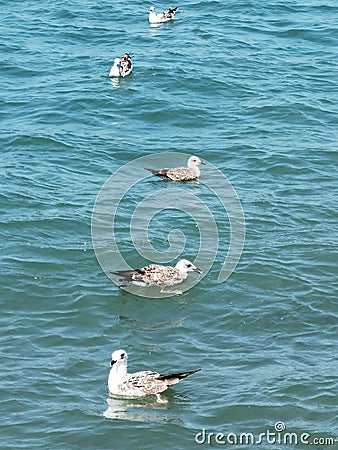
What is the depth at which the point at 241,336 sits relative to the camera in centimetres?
1281

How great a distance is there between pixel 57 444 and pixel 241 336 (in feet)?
10.8

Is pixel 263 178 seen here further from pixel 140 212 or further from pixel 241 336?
pixel 241 336

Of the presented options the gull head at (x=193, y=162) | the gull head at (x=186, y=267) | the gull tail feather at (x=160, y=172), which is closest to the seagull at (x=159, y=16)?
the gull tail feather at (x=160, y=172)

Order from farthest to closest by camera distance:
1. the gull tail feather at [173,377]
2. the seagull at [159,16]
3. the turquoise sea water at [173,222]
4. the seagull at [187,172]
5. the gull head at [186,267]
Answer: the seagull at [159,16]
the seagull at [187,172]
the gull head at [186,267]
the gull tail feather at [173,377]
the turquoise sea water at [173,222]

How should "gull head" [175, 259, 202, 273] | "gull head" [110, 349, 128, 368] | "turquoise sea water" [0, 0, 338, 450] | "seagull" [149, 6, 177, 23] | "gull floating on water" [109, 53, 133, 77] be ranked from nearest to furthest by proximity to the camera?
"turquoise sea water" [0, 0, 338, 450] → "gull head" [110, 349, 128, 368] → "gull head" [175, 259, 202, 273] → "gull floating on water" [109, 53, 133, 77] → "seagull" [149, 6, 177, 23]

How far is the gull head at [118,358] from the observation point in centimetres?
1148

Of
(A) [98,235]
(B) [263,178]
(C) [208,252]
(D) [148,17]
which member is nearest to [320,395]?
(C) [208,252]

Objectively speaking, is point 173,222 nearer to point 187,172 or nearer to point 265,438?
point 187,172

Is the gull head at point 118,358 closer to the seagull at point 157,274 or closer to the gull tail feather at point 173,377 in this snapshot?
the gull tail feather at point 173,377
